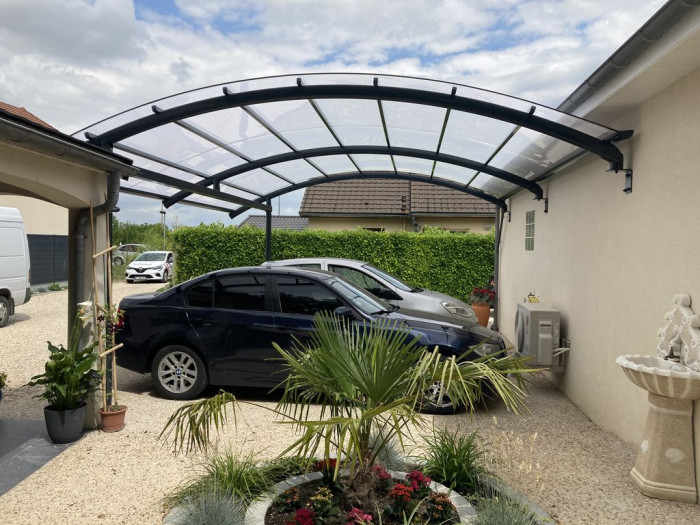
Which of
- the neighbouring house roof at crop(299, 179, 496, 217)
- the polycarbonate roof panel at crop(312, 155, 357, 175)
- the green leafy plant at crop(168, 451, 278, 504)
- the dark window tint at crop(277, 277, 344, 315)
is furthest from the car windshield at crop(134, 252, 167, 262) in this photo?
the green leafy plant at crop(168, 451, 278, 504)

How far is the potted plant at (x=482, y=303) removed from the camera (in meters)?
A: 13.0

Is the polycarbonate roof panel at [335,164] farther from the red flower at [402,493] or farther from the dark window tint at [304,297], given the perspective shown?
the red flower at [402,493]

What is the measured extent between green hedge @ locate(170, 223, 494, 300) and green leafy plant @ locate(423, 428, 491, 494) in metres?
11.5

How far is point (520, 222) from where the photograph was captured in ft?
35.4

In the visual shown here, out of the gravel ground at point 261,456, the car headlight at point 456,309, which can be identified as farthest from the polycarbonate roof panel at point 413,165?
the gravel ground at point 261,456

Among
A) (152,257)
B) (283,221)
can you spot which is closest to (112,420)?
(152,257)

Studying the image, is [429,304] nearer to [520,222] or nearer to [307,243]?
[520,222]

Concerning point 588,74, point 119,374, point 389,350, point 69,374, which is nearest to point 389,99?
point 588,74

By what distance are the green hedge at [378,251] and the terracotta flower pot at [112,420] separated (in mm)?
10172

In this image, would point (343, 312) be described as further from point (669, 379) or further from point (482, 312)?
point (482, 312)

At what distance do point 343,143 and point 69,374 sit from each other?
18.8ft

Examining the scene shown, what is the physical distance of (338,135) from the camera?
27.5 feet

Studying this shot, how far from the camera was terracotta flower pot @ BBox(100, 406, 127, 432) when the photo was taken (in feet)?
17.0

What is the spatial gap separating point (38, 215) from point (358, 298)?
19477 millimetres
